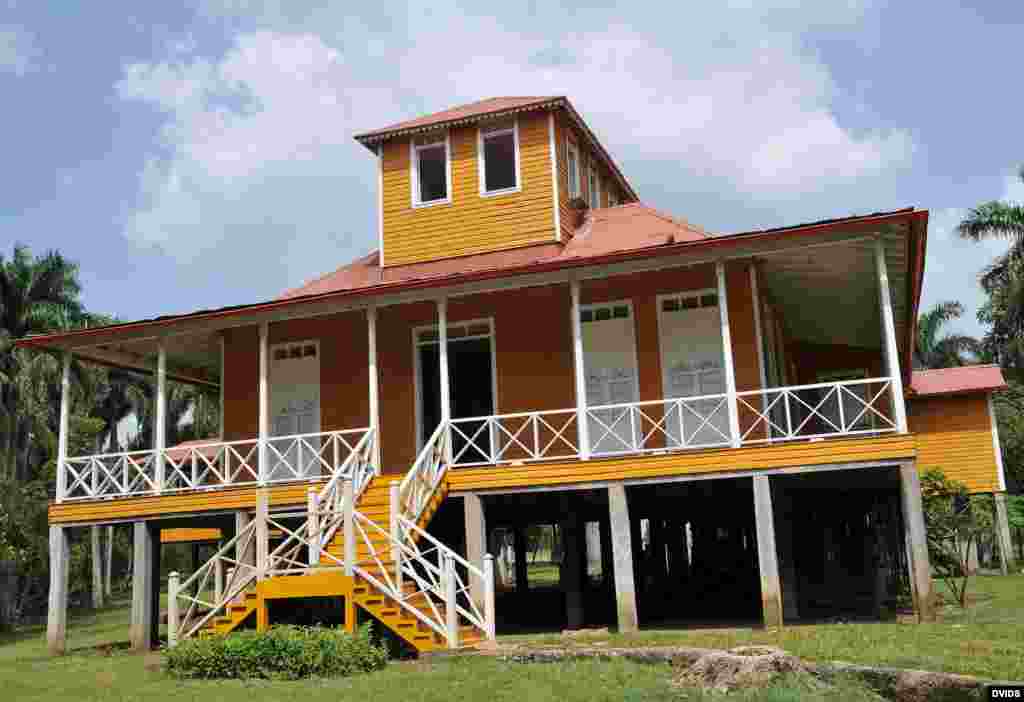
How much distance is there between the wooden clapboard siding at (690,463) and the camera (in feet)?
47.5

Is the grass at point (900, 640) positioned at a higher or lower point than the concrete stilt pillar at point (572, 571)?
lower

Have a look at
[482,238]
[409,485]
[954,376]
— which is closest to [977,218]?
[954,376]

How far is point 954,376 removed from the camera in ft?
107

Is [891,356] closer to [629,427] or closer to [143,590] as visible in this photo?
[629,427]

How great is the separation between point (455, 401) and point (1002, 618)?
9.93m

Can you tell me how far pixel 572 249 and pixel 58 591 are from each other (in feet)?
35.8

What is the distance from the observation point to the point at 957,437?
103 feet

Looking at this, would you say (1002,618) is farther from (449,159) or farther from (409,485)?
(449,159)

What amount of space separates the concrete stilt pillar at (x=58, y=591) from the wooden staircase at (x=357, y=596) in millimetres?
5473

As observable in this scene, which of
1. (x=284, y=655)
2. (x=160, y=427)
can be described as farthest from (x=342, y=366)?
(x=284, y=655)

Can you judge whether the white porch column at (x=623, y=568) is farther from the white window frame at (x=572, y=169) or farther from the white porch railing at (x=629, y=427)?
the white window frame at (x=572, y=169)

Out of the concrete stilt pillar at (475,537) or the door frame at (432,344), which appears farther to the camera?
the door frame at (432,344)

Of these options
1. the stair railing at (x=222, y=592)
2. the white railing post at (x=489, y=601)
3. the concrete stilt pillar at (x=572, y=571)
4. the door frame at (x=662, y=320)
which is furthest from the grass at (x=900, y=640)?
the door frame at (x=662, y=320)

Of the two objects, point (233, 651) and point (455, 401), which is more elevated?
point (455, 401)
